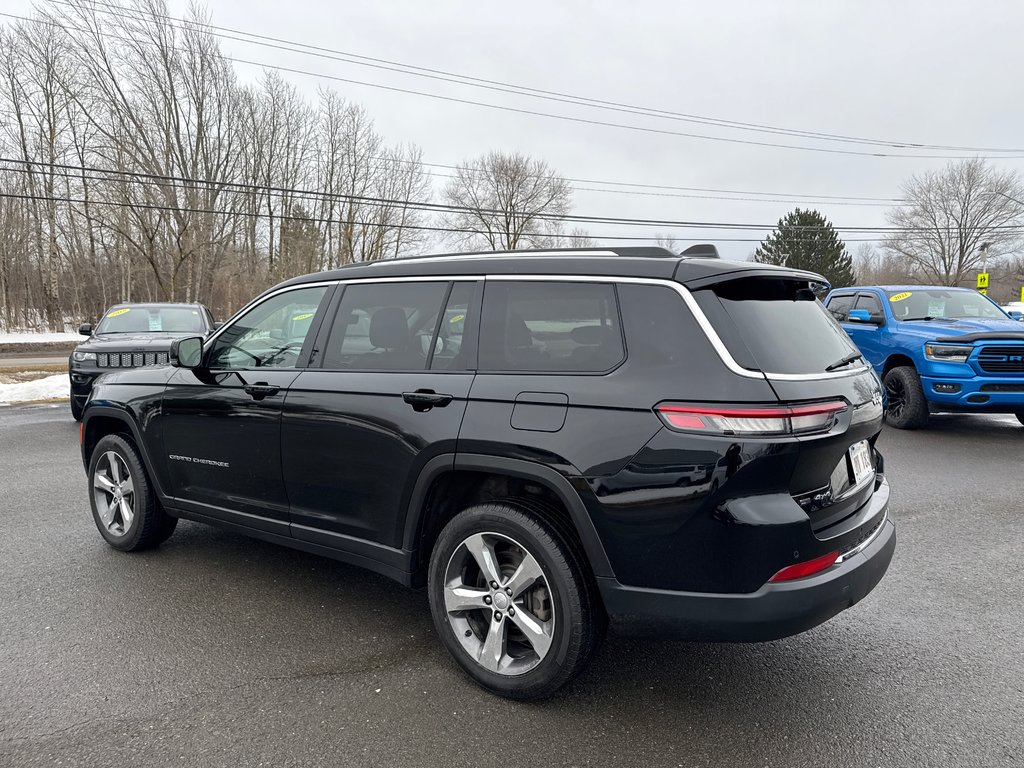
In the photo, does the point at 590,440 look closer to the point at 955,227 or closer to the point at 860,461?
the point at 860,461

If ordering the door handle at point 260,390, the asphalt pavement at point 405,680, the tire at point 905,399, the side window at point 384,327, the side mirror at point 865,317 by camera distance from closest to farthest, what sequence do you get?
the asphalt pavement at point 405,680, the side window at point 384,327, the door handle at point 260,390, the tire at point 905,399, the side mirror at point 865,317

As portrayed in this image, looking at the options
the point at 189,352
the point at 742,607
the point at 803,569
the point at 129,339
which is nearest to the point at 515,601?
the point at 742,607

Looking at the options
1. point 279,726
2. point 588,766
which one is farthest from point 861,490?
point 279,726

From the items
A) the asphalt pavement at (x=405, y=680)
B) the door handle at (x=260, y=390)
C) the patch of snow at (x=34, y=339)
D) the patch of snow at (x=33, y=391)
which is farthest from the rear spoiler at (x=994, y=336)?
the patch of snow at (x=34, y=339)

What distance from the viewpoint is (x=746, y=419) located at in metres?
2.28

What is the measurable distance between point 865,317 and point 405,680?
26.6 ft

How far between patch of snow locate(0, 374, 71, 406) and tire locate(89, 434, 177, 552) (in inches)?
373

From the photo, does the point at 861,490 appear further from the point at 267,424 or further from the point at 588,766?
the point at 267,424

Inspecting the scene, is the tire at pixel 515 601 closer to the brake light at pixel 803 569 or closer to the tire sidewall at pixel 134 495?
the brake light at pixel 803 569

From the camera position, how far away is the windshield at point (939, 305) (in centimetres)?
931

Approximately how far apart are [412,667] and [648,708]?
3.44ft

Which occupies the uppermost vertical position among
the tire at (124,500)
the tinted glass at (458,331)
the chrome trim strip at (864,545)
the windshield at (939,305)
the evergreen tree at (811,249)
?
the evergreen tree at (811,249)

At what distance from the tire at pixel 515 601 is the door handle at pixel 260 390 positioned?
1.30 m

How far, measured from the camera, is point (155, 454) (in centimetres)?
414
